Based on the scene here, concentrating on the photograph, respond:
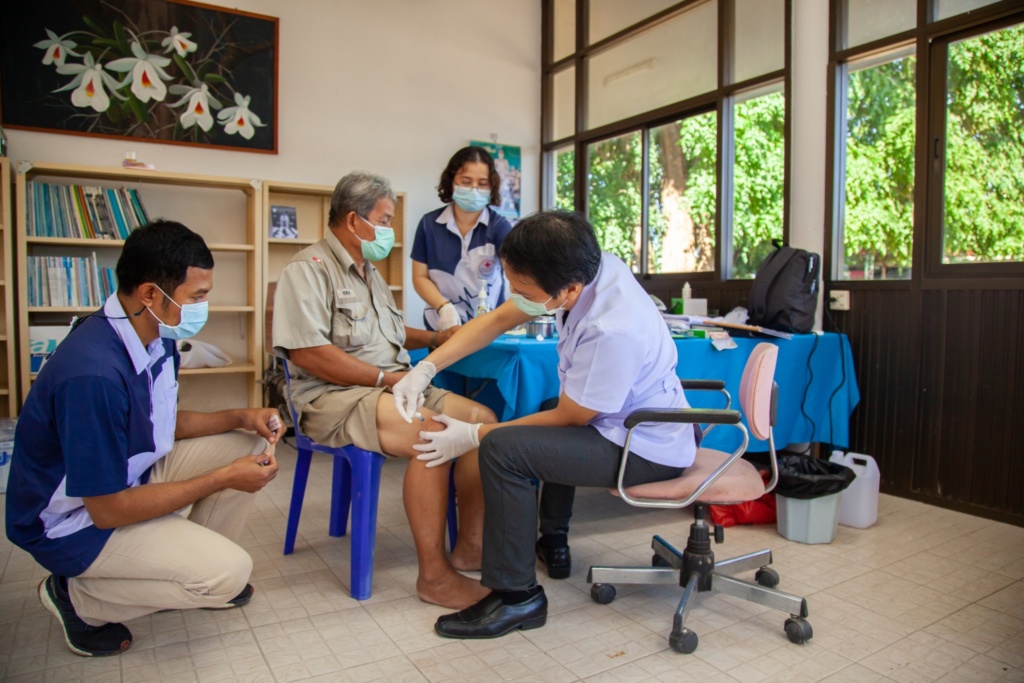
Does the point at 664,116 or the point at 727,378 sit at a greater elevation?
the point at 664,116

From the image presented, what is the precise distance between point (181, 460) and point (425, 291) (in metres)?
1.33

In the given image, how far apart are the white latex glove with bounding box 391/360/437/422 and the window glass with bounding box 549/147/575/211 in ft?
11.5

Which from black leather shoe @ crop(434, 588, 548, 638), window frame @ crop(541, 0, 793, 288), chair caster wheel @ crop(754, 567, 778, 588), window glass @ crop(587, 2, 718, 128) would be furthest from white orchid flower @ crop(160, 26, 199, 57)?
chair caster wheel @ crop(754, 567, 778, 588)

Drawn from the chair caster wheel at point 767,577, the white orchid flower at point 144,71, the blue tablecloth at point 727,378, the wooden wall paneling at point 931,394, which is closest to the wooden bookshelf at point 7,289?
the white orchid flower at point 144,71

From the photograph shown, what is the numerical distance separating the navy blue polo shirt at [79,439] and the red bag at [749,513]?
78.7 inches

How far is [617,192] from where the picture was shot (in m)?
4.93

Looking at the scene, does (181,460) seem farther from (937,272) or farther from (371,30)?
(371,30)

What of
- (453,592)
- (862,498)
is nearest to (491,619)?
(453,592)

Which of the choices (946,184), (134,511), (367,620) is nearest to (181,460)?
(134,511)

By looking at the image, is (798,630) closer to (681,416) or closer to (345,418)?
(681,416)

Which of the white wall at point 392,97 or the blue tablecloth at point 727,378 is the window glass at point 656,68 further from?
the blue tablecloth at point 727,378

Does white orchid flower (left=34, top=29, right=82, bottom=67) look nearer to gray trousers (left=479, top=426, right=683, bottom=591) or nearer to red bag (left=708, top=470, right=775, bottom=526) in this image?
gray trousers (left=479, top=426, right=683, bottom=591)

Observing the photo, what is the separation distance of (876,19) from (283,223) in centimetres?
339

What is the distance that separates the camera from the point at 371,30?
4.75m
